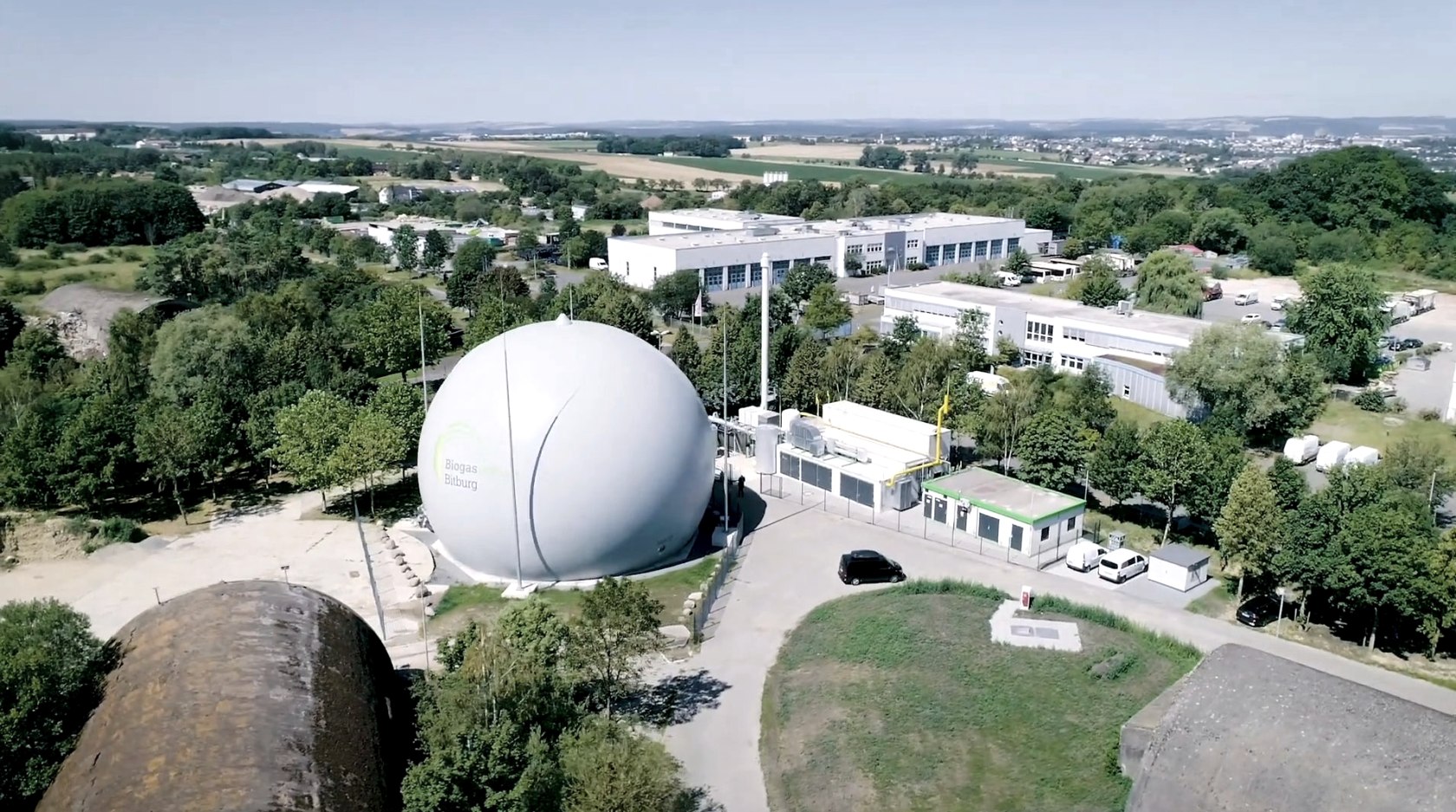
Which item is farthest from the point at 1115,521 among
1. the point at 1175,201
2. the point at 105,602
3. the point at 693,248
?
the point at 1175,201

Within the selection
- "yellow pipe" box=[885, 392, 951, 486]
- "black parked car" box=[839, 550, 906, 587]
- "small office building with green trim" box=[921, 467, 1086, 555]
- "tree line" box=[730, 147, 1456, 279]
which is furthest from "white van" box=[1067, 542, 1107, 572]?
"tree line" box=[730, 147, 1456, 279]

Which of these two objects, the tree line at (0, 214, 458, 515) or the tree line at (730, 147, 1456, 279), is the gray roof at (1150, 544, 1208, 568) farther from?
the tree line at (730, 147, 1456, 279)

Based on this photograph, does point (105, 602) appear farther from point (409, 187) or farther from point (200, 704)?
point (409, 187)

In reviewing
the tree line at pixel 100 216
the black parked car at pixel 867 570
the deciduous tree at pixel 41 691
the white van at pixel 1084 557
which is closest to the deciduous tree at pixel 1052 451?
the white van at pixel 1084 557

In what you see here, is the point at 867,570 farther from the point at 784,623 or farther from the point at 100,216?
the point at 100,216

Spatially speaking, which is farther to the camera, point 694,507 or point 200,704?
point 694,507

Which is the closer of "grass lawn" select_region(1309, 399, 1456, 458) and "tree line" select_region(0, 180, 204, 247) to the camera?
"grass lawn" select_region(1309, 399, 1456, 458)

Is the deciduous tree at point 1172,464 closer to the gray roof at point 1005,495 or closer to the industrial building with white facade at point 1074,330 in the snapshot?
the gray roof at point 1005,495
